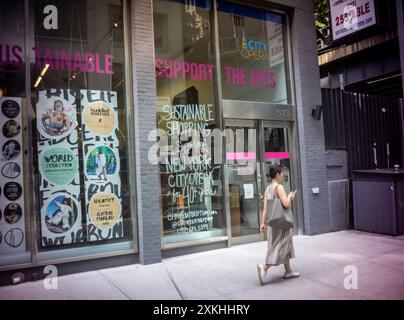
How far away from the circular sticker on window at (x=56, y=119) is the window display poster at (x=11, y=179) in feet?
1.25

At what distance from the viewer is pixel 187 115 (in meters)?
7.96

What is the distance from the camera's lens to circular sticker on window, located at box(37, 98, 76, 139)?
21.4 feet

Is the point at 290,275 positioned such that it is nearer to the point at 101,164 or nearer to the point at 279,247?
the point at 279,247

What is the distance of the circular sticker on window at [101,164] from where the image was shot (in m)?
6.87

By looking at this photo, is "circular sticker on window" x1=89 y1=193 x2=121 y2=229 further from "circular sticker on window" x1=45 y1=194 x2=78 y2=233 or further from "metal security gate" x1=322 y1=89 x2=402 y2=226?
"metal security gate" x1=322 y1=89 x2=402 y2=226

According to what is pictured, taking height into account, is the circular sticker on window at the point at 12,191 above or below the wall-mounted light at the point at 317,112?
below

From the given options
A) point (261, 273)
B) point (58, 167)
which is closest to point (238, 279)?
point (261, 273)

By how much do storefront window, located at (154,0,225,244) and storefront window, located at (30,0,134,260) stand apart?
0.85 m

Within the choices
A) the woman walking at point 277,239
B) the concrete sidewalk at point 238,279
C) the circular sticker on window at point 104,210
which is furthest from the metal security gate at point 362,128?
the circular sticker on window at point 104,210

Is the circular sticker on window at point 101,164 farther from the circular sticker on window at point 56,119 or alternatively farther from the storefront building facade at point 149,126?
the circular sticker on window at point 56,119

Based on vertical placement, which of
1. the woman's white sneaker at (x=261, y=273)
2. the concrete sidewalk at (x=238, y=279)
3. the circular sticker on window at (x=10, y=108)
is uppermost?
the circular sticker on window at (x=10, y=108)

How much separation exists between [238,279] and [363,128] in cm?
670

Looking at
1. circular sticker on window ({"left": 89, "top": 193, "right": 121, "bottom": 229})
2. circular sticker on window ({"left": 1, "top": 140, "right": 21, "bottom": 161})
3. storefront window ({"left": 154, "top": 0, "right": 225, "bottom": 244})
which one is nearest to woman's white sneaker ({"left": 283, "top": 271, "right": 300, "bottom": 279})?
storefront window ({"left": 154, "top": 0, "right": 225, "bottom": 244})
